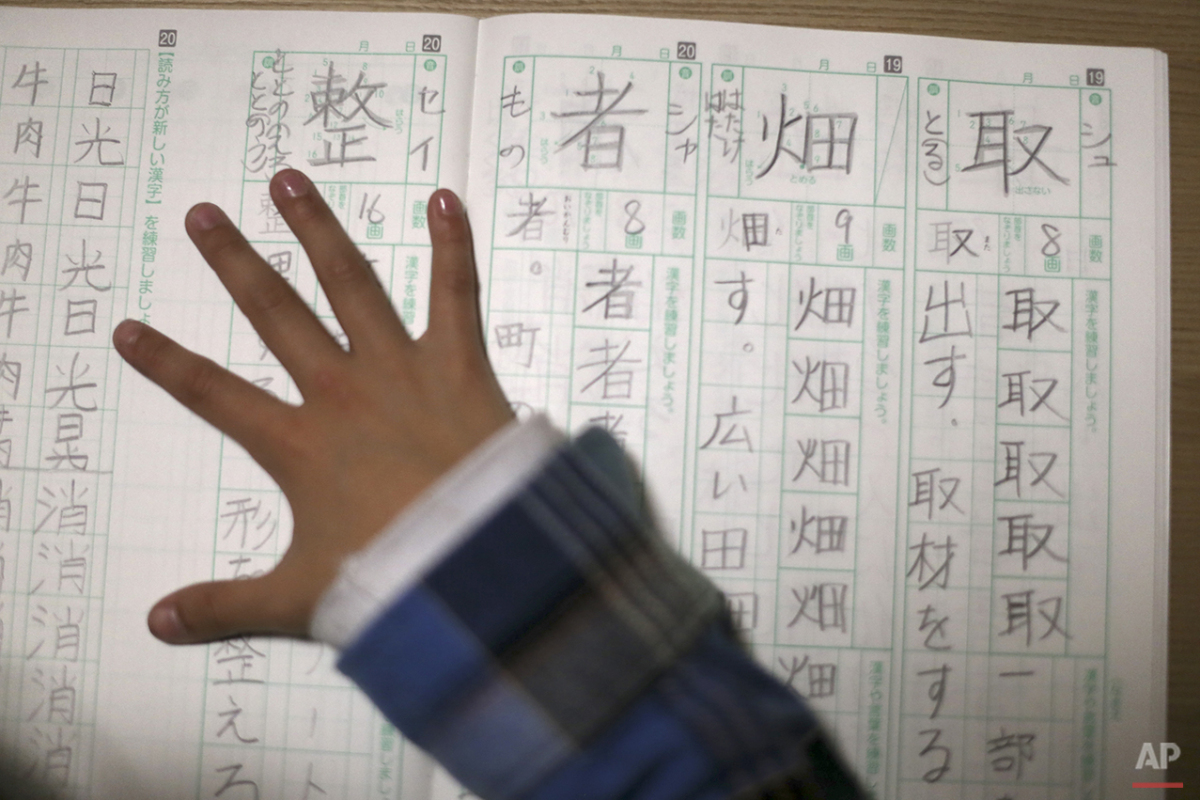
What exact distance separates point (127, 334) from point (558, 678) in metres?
0.26

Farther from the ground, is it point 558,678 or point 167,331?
point 167,331

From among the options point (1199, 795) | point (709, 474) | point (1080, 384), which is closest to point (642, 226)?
point (709, 474)

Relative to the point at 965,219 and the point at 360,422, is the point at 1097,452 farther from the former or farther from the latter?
the point at 360,422

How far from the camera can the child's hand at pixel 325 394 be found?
0.32 meters

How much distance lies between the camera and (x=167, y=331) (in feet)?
1.20

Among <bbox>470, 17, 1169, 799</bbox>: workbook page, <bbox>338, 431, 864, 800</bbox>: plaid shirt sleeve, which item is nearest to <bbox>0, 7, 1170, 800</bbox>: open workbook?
<bbox>470, 17, 1169, 799</bbox>: workbook page

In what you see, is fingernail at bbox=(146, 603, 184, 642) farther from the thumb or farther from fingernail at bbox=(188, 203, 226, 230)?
fingernail at bbox=(188, 203, 226, 230)

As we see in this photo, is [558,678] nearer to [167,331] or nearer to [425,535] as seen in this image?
[425,535]

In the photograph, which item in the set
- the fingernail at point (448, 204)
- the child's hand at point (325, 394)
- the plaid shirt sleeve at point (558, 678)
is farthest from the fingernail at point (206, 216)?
the plaid shirt sleeve at point (558, 678)

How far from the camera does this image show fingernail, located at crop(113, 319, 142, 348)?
35cm

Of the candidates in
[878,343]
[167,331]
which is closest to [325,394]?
[167,331]

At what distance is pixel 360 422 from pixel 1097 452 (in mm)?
344

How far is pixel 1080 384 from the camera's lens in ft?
1.20

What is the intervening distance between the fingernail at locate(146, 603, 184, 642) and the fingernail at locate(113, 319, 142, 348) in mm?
121
